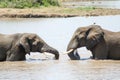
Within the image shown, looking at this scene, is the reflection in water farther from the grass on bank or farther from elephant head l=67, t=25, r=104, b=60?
the grass on bank

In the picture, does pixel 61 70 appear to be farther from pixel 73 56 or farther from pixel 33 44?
pixel 33 44

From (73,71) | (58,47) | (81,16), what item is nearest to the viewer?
(73,71)

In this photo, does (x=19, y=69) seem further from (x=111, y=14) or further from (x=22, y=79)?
(x=111, y=14)

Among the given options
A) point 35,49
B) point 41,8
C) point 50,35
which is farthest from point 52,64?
point 41,8

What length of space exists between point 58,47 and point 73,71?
5.55m

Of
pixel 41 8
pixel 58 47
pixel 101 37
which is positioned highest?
pixel 101 37

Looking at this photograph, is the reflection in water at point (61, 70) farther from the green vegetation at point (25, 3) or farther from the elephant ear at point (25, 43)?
the green vegetation at point (25, 3)

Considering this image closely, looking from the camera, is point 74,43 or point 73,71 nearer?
point 73,71

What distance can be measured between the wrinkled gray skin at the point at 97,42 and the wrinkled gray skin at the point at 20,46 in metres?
0.76

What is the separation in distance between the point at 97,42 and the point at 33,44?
2.10m

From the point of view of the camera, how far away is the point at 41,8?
4531 cm

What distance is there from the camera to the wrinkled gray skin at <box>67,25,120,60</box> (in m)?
18.0

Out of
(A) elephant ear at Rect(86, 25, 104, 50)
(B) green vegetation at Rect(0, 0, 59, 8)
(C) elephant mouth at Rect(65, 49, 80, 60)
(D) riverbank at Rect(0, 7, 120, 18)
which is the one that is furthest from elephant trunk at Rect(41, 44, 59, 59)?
(B) green vegetation at Rect(0, 0, 59, 8)

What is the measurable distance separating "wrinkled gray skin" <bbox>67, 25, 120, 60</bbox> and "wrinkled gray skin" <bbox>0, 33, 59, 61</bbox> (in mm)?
760
